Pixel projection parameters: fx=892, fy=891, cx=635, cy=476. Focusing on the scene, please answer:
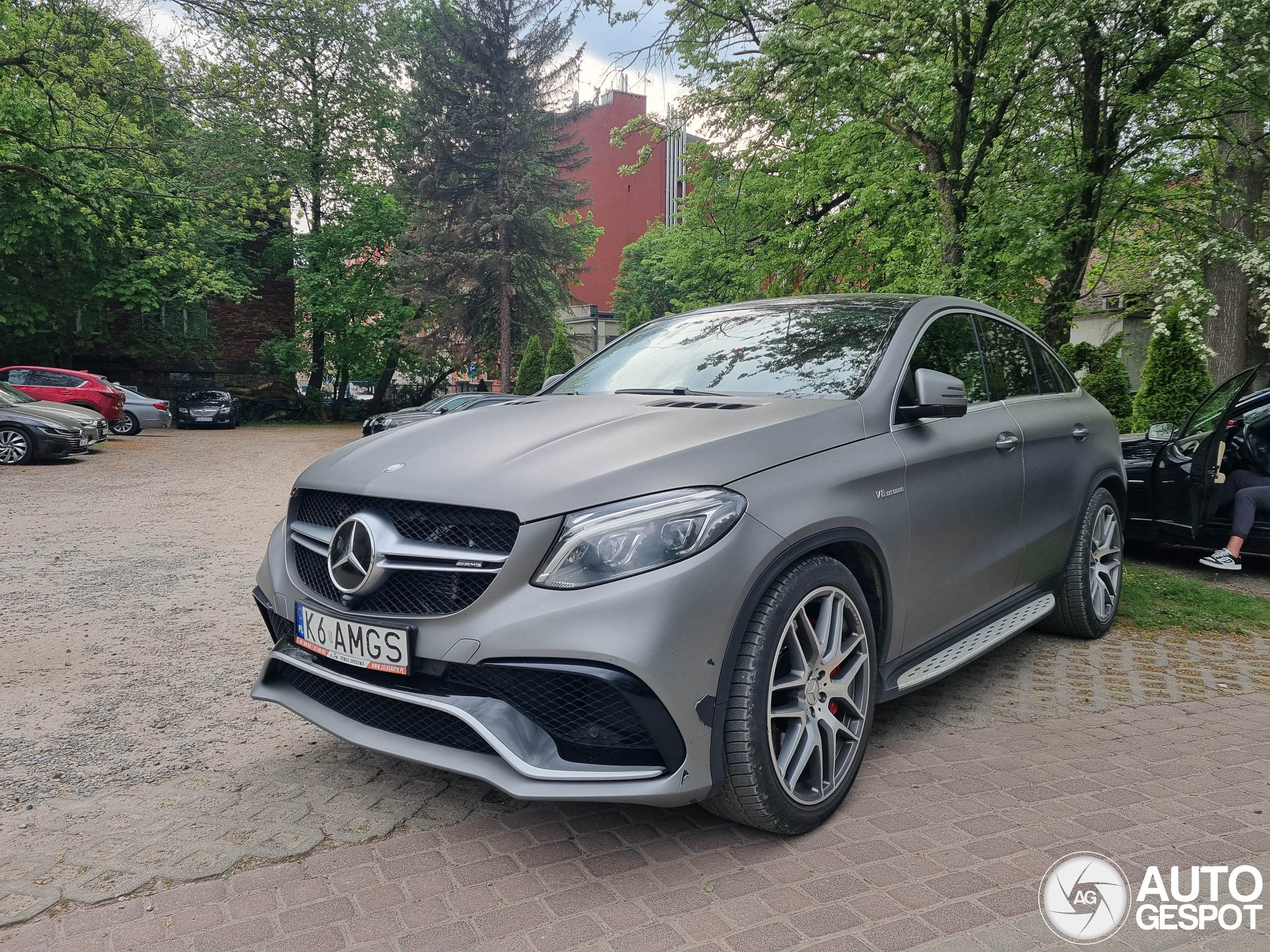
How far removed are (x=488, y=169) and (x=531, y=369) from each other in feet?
25.4

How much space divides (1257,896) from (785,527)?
1663 millimetres

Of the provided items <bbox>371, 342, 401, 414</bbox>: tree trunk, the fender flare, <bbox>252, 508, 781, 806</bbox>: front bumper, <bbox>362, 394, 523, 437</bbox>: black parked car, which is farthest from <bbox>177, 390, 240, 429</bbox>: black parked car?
the fender flare

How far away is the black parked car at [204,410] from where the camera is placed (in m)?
28.4

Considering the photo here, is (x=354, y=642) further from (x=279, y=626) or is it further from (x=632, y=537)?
(x=632, y=537)

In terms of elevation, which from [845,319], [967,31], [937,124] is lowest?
[845,319]

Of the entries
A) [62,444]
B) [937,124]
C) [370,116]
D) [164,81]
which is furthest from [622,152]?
[937,124]

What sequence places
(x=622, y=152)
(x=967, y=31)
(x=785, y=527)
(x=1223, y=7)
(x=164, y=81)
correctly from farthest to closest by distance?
1. (x=622, y=152)
2. (x=164, y=81)
3. (x=967, y=31)
4. (x=1223, y=7)
5. (x=785, y=527)

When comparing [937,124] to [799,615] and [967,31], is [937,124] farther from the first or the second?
[799,615]

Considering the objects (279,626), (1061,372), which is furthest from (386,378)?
(279,626)

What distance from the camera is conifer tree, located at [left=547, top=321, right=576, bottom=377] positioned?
29297 millimetres

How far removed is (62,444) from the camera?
15477 millimetres

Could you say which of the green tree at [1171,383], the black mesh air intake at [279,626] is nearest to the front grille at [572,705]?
the black mesh air intake at [279,626]

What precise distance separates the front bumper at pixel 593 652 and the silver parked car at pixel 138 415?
24617 millimetres

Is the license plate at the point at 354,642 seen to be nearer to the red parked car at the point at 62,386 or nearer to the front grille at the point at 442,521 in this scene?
the front grille at the point at 442,521
